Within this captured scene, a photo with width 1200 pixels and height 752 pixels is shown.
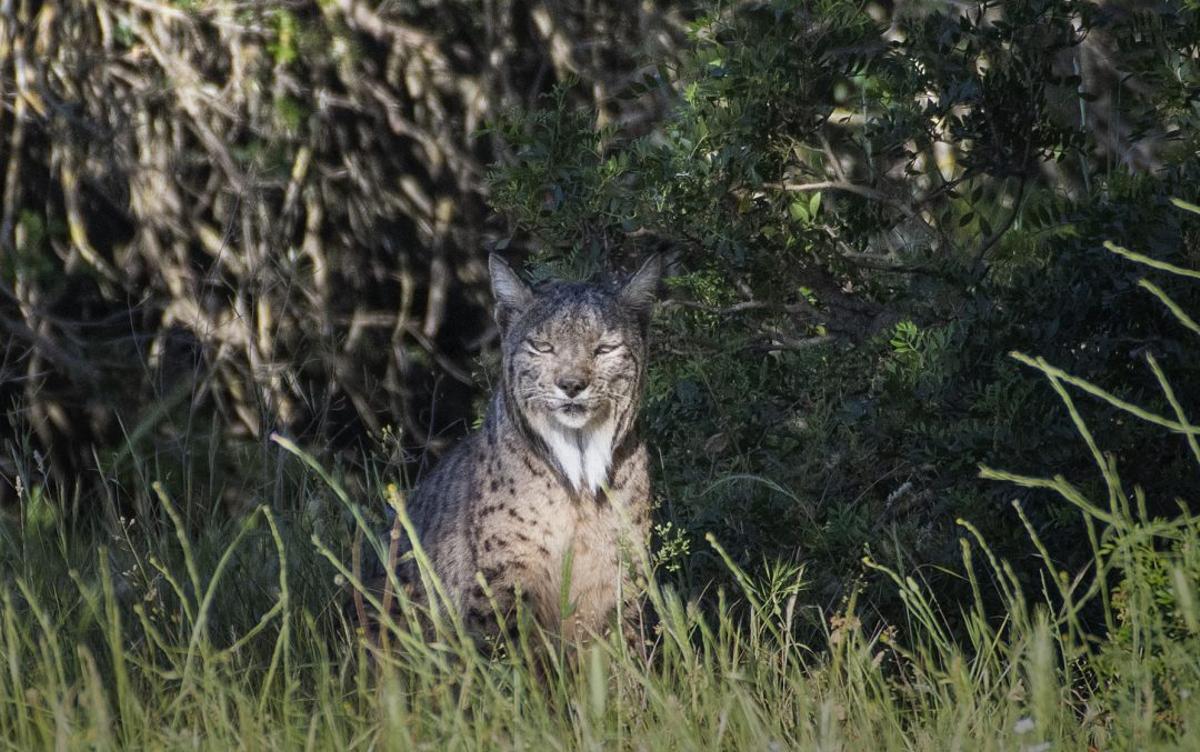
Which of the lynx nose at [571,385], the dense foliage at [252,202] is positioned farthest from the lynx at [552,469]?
the dense foliage at [252,202]

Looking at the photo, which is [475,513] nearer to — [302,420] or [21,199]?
[302,420]

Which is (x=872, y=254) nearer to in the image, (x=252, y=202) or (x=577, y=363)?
(x=577, y=363)

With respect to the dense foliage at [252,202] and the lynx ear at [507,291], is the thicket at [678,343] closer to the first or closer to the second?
the dense foliage at [252,202]

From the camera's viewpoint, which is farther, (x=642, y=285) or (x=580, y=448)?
(x=642, y=285)

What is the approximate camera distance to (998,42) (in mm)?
5062

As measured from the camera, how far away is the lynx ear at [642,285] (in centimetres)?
497

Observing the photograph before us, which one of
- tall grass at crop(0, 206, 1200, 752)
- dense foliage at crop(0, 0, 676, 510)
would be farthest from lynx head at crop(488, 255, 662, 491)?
dense foliage at crop(0, 0, 676, 510)

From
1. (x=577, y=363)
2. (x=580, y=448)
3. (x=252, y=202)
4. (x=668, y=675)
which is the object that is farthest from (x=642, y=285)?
(x=252, y=202)

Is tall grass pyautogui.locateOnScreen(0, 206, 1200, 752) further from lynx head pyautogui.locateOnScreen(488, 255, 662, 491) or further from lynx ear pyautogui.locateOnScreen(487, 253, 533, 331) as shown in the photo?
lynx ear pyautogui.locateOnScreen(487, 253, 533, 331)

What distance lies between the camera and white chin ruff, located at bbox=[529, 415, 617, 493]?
15.5 ft

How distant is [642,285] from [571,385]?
41 cm

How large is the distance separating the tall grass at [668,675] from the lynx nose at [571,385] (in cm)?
67

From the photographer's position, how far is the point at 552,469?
4738 mm

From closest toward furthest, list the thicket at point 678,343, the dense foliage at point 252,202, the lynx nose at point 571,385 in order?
1. the thicket at point 678,343
2. the lynx nose at point 571,385
3. the dense foliage at point 252,202
